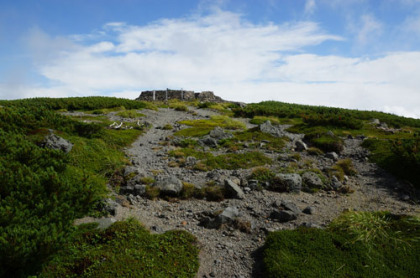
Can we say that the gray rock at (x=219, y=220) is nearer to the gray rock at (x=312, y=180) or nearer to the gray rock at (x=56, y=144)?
the gray rock at (x=312, y=180)

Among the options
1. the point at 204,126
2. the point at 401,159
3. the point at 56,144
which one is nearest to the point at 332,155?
the point at 401,159

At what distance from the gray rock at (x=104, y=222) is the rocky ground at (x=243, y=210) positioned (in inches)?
24.7

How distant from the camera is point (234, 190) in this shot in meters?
10.5

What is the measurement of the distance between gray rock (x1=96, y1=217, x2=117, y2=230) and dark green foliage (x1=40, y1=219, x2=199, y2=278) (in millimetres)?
184

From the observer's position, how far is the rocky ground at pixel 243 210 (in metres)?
7.04

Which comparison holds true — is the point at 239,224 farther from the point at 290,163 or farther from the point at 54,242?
the point at 290,163

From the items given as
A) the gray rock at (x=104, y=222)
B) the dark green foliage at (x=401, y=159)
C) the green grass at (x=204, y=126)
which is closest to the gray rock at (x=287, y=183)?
the dark green foliage at (x=401, y=159)

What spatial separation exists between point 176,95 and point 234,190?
51.6 m

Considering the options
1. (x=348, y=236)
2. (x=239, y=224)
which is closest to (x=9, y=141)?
(x=239, y=224)

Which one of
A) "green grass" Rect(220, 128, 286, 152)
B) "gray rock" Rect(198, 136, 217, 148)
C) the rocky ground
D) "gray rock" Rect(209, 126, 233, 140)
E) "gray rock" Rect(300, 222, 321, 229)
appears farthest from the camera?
"gray rock" Rect(209, 126, 233, 140)

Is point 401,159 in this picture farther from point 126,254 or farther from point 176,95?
point 176,95

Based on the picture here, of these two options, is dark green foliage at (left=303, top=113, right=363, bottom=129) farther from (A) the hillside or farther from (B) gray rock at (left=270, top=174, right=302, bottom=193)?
(B) gray rock at (left=270, top=174, right=302, bottom=193)

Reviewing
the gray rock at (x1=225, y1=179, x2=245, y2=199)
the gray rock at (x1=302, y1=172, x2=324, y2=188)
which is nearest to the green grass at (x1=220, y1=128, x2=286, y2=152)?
the gray rock at (x1=302, y1=172, x2=324, y2=188)

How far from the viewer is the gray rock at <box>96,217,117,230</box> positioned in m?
7.14
